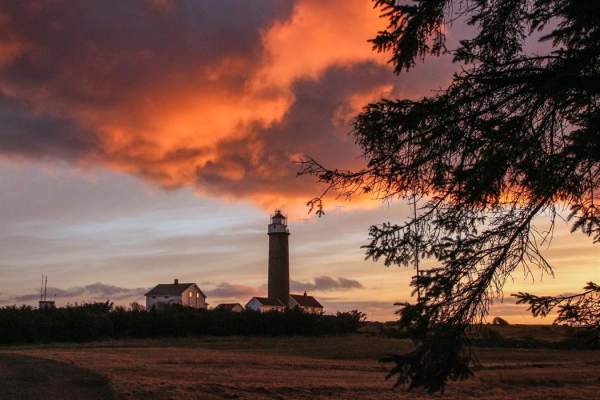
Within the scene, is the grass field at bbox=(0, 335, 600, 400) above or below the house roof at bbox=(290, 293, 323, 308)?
below

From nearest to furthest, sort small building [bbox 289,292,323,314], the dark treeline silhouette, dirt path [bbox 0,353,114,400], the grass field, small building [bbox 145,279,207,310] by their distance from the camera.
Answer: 1. dirt path [bbox 0,353,114,400]
2. the grass field
3. the dark treeline silhouette
4. small building [bbox 145,279,207,310]
5. small building [bbox 289,292,323,314]

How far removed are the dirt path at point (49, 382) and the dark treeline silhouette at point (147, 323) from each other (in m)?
23.4

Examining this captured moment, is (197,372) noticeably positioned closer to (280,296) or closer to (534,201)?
(534,201)

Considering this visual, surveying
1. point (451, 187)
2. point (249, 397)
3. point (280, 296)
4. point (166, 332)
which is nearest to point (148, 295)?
point (280, 296)

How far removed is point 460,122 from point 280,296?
55.3 m

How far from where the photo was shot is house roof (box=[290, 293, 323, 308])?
83.8 metres

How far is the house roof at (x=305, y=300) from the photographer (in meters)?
83.8

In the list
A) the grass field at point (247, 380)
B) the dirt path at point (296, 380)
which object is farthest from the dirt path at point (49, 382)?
the dirt path at point (296, 380)

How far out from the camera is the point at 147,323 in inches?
1826

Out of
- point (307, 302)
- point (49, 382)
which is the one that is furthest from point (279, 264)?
point (49, 382)

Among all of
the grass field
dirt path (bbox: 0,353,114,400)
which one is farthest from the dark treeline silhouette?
dirt path (bbox: 0,353,114,400)

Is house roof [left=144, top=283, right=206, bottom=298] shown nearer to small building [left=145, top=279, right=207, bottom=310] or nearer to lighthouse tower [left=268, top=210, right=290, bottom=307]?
small building [left=145, top=279, right=207, bottom=310]

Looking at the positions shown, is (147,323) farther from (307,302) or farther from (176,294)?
(307,302)

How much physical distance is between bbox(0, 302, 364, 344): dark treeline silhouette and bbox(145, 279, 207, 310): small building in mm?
22132
